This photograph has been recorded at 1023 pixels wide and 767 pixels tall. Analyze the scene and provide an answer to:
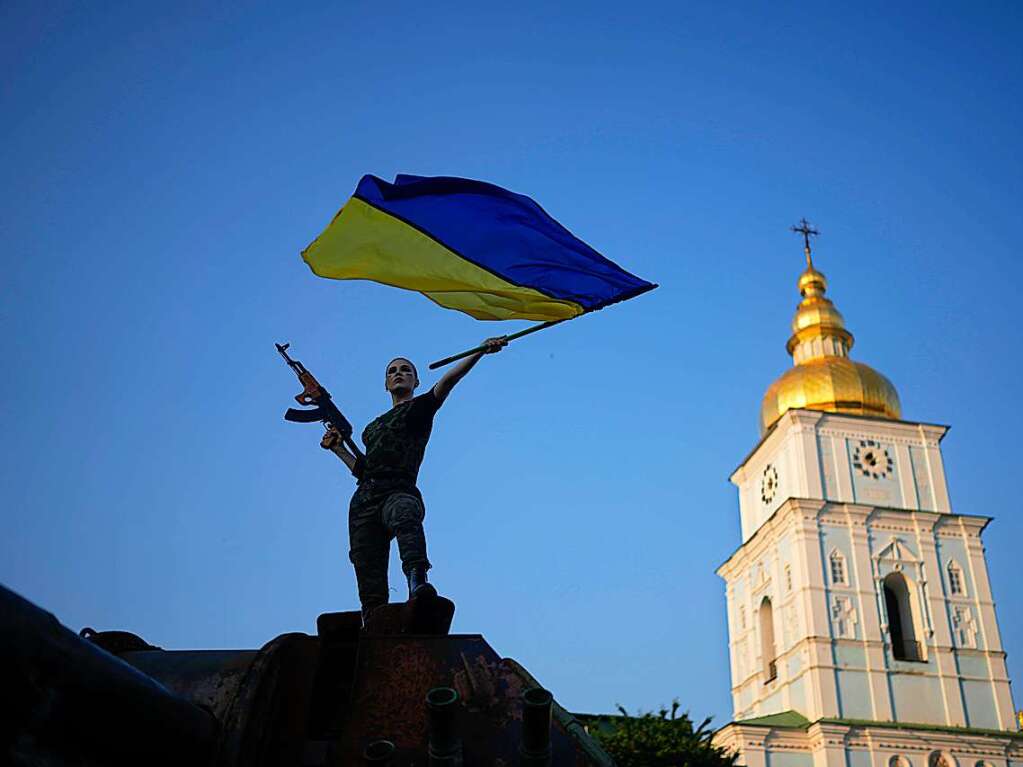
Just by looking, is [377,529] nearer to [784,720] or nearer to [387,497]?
[387,497]

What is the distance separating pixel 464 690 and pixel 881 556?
3894cm

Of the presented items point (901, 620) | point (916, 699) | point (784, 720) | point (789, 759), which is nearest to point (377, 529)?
point (789, 759)

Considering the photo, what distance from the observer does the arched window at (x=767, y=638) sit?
1646 inches

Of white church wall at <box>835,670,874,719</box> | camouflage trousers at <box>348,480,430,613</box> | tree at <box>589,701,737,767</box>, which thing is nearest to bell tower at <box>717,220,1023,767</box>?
white church wall at <box>835,670,874,719</box>

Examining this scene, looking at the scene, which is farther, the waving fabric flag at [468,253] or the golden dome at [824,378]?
the golden dome at [824,378]

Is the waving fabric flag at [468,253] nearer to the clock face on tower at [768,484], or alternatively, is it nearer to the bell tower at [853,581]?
the bell tower at [853,581]

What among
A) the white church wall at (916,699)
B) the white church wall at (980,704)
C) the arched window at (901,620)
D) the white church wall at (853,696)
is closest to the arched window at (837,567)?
the arched window at (901,620)

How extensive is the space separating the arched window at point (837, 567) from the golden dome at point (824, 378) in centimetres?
601

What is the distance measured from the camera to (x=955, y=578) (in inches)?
1599

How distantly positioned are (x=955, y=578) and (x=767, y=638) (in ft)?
23.4

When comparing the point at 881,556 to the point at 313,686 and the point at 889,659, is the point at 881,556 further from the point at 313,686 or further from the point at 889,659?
the point at 313,686

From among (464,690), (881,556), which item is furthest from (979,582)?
(464,690)

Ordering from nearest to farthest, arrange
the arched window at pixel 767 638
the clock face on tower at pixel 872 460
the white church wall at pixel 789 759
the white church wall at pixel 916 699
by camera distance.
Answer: the white church wall at pixel 789 759 → the white church wall at pixel 916 699 → the arched window at pixel 767 638 → the clock face on tower at pixel 872 460

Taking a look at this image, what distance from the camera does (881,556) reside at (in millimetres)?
40156
